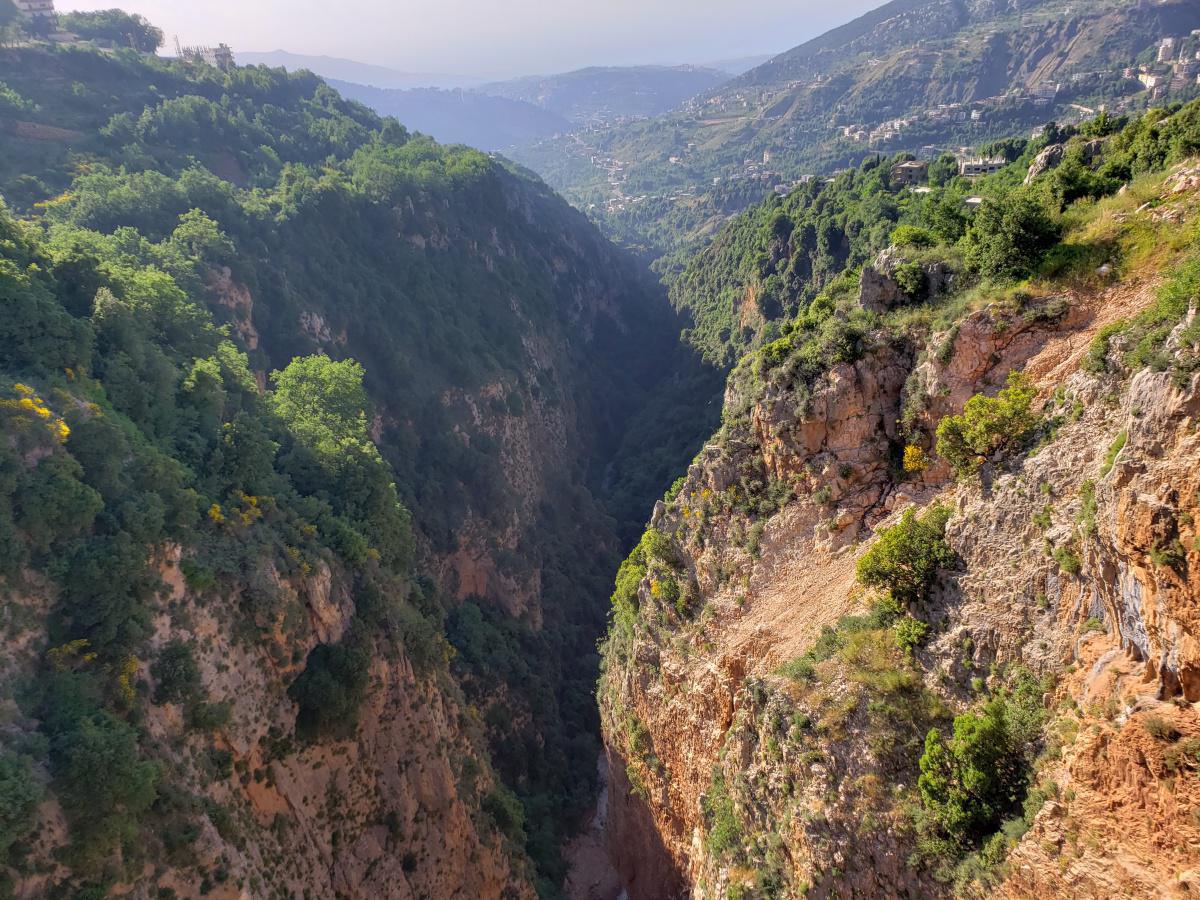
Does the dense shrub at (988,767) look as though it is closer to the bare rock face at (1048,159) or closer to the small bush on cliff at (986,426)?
the small bush on cliff at (986,426)

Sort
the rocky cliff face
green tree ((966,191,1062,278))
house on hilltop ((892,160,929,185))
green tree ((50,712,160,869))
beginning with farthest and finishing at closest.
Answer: house on hilltop ((892,160,929,185))
green tree ((966,191,1062,278))
green tree ((50,712,160,869))
the rocky cliff face

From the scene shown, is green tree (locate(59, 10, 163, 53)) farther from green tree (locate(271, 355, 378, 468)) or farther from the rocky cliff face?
the rocky cliff face

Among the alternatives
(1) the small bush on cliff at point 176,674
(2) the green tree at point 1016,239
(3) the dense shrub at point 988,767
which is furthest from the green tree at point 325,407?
(2) the green tree at point 1016,239

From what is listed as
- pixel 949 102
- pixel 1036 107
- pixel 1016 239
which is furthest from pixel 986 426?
pixel 949 102

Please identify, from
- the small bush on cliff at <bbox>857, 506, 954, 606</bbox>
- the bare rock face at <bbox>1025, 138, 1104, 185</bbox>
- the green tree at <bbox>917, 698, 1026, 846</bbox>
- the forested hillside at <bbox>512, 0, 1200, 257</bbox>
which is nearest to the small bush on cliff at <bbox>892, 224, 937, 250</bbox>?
the bare rock face at <bbox>1025, 138, 1104, 185</bbox>

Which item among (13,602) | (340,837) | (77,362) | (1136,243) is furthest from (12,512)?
(1136,243)

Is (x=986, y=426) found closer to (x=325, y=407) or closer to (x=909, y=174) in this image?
(x=325, y=407)
